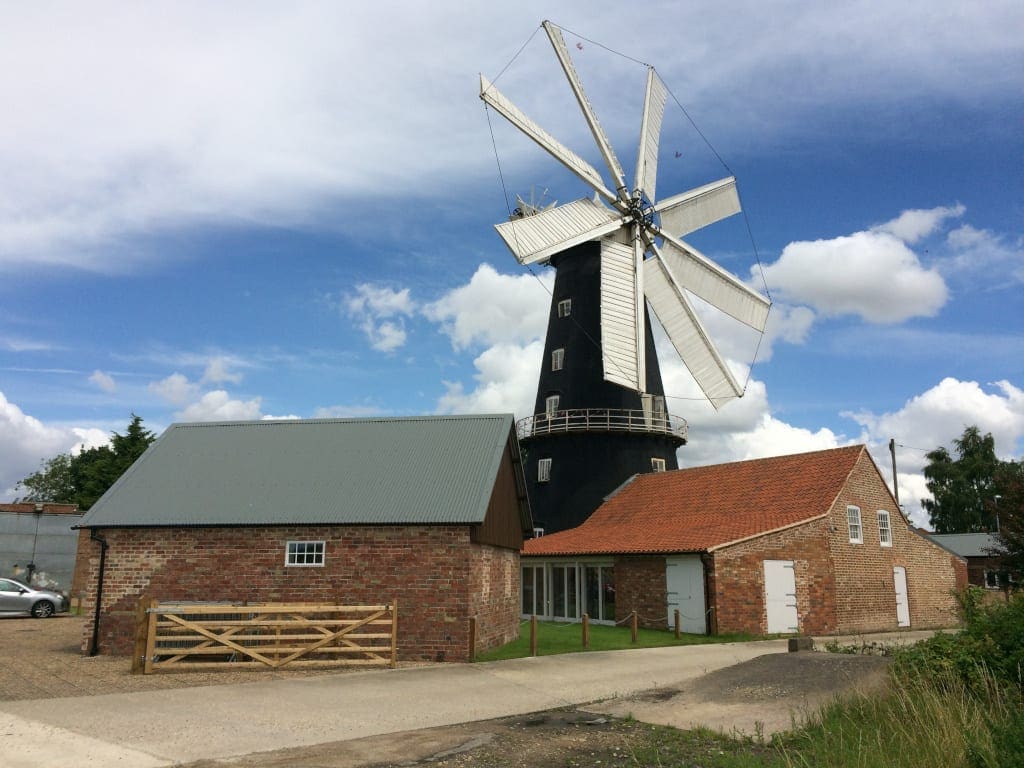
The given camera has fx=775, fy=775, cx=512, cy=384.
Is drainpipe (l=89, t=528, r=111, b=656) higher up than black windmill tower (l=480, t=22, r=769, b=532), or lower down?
lower down

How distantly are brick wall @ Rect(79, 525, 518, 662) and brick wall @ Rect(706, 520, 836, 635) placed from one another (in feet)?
25.5

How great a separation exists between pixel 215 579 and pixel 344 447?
4646 millimetres

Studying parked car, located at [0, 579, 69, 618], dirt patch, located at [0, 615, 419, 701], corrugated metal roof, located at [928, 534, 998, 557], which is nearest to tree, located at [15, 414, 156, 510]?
parked car, located at [0, 579, 69, 618]

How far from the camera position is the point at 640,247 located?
32.9m

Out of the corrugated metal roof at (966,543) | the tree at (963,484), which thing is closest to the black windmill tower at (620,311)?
the corrugated metal roof at (966,543)

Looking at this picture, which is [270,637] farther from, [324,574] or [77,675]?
[77,675]

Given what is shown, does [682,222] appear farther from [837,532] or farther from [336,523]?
[336,523]

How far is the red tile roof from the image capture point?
979 inches

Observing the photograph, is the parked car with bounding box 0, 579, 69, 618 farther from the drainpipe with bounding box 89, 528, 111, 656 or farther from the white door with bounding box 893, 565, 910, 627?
the white door with bounding box 893, 565, 910, 627

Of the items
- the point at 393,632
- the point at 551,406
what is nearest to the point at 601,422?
the point at 551,406

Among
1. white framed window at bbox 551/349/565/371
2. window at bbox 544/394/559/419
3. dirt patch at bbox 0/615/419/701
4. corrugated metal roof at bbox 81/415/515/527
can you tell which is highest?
white framed window at bbox 551/349/565/371

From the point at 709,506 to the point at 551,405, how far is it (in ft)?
29.9

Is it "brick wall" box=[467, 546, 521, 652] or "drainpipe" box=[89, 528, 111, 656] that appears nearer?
"brick wall" box=[467, 546, 521, 652]

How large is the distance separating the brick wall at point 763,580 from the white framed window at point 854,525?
6.61 ft
